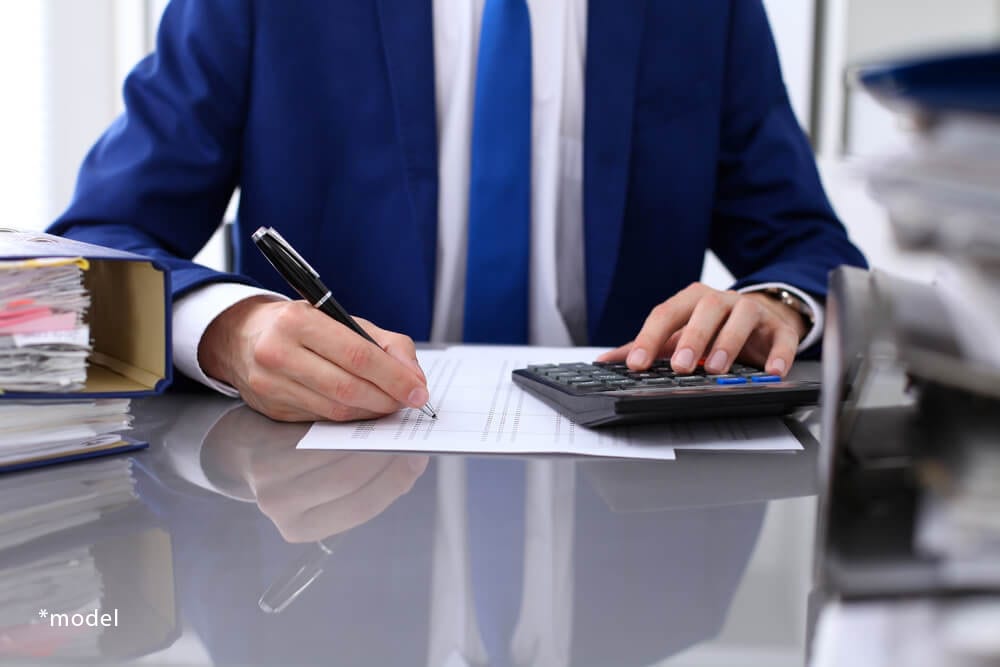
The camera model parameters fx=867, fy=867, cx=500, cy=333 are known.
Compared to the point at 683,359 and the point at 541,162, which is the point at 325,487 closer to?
the point at 683,359

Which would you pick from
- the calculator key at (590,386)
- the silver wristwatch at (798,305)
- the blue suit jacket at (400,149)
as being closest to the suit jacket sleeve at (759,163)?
the blue suit jacket at (400,149)

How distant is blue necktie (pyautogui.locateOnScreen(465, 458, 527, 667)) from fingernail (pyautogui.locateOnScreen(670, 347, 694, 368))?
0.18 m

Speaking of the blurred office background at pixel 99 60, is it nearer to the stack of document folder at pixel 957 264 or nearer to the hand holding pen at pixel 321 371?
the hand holding pen at pixel 321 371

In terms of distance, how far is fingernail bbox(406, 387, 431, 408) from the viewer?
0.62 metres

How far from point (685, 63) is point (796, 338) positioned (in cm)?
58

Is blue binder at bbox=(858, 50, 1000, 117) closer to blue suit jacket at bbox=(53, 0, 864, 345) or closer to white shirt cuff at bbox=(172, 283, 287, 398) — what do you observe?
white shirt cuff at bbox=(172, 283, 287, 398)

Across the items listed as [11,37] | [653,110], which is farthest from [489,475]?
[11,37]

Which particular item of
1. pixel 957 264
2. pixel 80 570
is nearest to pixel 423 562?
pixel 80 570

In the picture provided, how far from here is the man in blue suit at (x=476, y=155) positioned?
111cm

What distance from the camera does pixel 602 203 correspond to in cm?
120

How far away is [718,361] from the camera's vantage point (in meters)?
0.70

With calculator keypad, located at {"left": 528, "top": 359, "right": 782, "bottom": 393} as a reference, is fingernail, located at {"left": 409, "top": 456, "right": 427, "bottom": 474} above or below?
below

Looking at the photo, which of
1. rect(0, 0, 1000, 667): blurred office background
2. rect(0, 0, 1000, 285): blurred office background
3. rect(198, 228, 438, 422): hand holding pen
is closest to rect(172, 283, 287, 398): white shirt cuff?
rect(198, 228, 438, 422): hand holding pen

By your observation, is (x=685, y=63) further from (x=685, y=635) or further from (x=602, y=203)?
(x=685, y=635)
